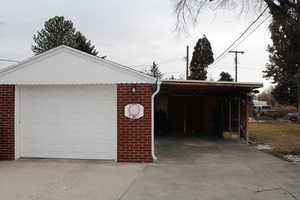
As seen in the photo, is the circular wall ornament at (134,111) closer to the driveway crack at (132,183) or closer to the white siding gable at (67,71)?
the white siding gable at (67,71)

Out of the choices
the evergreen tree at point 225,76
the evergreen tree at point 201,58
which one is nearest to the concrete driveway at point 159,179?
the evergreen tree at point 201,58

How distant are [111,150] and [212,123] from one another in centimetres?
970

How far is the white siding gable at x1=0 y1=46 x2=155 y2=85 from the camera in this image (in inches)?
336

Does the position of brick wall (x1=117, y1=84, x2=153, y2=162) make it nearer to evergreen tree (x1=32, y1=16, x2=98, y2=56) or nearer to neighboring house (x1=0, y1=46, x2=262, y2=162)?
neighboring house (x1=0, y1=46, x2=262, y2=162)

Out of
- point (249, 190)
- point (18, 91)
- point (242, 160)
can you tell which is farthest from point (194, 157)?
point (18, 91)

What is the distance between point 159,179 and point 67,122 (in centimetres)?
360

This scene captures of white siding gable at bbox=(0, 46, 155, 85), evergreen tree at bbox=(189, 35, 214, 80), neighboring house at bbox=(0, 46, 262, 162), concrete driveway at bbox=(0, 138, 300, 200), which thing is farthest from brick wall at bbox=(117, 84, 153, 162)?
evergreen tree at bbox=(189, 35, 214, 80)

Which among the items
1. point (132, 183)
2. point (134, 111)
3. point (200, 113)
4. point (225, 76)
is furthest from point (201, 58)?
point (132, 183)

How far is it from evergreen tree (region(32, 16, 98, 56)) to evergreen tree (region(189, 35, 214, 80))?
565 inches

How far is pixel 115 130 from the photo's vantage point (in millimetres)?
8797

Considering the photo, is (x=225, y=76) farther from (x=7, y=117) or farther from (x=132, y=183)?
(x=132, y=183)

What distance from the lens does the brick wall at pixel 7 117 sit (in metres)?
8.98

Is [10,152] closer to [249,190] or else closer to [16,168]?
[16,168]

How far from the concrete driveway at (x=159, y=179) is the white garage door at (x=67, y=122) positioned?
0.50 meters
